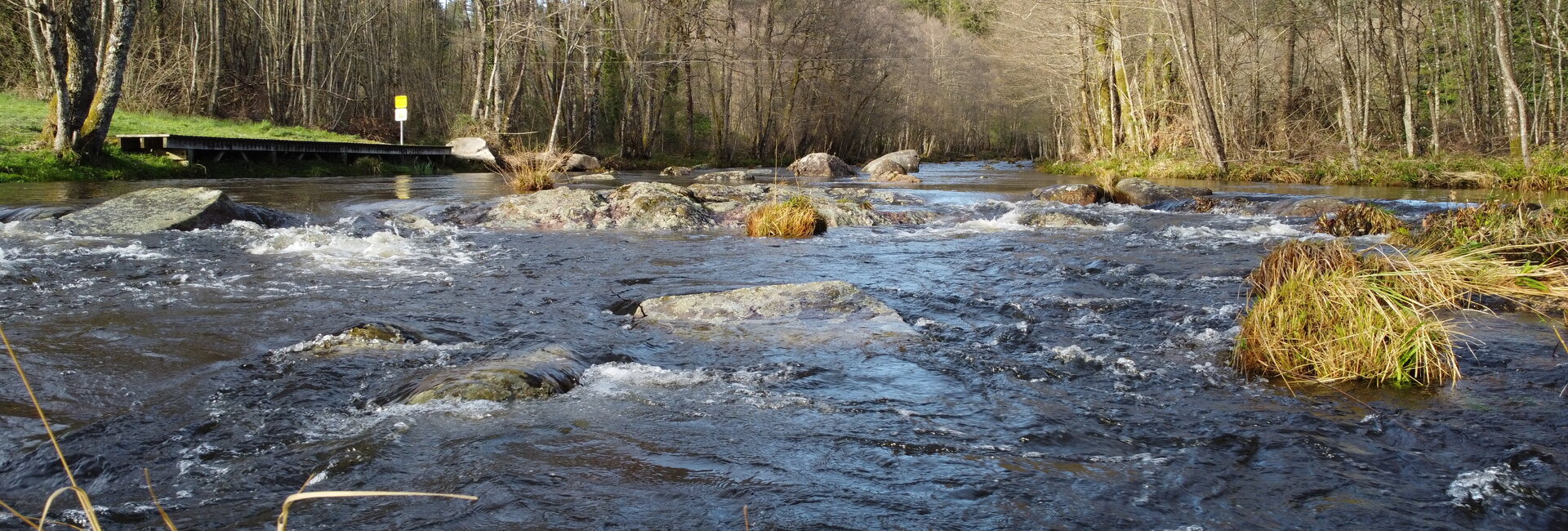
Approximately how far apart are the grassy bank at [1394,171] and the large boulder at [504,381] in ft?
60.6

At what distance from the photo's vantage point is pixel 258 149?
20.6m

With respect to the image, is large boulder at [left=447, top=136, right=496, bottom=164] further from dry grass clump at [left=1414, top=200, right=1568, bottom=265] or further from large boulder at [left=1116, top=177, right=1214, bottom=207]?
dry grass clump at [left=1414, top=200, right=1568, bottom=265]

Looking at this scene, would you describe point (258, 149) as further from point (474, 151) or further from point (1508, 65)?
point (1508, 65)

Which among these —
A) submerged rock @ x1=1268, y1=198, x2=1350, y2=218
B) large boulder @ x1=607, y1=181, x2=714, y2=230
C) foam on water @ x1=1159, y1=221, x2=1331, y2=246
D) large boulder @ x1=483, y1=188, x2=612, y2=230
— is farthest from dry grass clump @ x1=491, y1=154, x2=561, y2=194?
submerged rock @ x1=1268, y1=198, x2=1350, y2=218

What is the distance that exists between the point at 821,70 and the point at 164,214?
99.8 feet

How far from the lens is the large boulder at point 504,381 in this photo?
4215 millimetres

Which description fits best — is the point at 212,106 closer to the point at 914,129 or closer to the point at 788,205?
the point at 788,205

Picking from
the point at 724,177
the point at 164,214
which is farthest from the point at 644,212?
the point at 724,177

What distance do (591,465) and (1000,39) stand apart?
3905cm

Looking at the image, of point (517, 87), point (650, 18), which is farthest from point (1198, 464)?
point (650, 18)

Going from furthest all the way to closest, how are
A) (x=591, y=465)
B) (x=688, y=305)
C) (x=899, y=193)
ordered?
(x=899, y=193) < (x=688, y=305) < (x=591, y=465)

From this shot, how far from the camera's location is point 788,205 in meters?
12.1

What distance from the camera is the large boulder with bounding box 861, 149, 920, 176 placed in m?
29.4

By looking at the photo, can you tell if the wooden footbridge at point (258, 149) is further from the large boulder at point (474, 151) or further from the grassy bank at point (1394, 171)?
the grassy bank at point (1394, 171)
